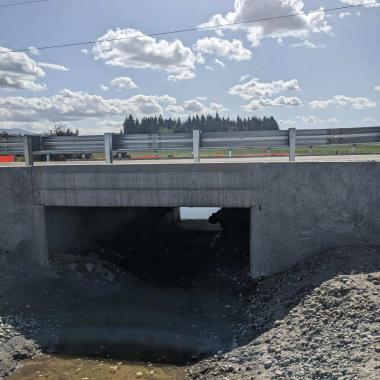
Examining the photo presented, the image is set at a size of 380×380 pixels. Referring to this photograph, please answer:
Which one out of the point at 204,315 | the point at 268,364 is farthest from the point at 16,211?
the point at 268,364

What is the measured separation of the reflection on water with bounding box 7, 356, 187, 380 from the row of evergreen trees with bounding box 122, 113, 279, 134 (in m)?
107

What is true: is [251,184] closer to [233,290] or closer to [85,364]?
[233,290]

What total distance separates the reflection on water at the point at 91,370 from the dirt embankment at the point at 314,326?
0.60 meters

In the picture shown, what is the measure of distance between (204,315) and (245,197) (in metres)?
3.14

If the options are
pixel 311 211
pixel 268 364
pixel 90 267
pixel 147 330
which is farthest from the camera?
pixel 90 267

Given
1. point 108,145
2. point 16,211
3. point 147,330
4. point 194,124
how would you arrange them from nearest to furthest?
point 147,330
point 108,145
point 16,211
point 194,124

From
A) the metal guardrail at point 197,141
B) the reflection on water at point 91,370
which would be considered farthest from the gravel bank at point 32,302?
the metal guardrail at point 197,141

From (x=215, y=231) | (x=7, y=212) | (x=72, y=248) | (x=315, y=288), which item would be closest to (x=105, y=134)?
(x=7, y=212)

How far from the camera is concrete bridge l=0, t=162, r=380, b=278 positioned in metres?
9.61

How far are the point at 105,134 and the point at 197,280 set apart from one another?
5.28m

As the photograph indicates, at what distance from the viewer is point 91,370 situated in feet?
26.2

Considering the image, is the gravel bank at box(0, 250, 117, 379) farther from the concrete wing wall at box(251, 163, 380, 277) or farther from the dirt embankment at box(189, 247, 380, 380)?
the concrete wing wall at box(251, 163, 380, 277)

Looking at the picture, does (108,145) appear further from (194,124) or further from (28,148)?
(194,124)

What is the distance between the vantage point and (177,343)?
8977 millimetres
